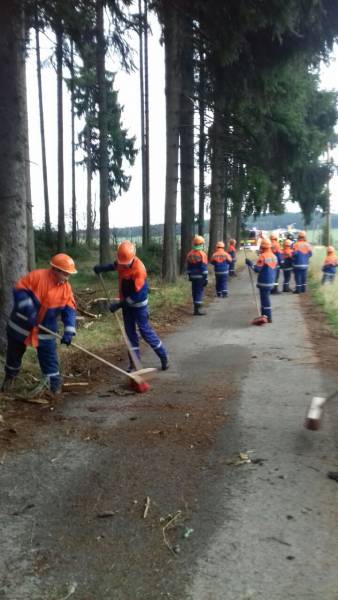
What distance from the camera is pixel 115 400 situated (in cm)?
677

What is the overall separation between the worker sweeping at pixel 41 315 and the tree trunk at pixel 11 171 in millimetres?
913

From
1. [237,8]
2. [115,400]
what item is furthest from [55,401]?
[237,8]

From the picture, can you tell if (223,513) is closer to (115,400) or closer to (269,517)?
(269,517)

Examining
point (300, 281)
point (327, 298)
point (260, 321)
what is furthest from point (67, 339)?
point (300, 281)

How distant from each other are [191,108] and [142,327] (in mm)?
13803

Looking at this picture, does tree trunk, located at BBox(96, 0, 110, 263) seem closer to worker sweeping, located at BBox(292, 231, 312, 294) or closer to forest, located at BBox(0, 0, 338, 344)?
forest, located at BBox(0, 0, 338, 344)

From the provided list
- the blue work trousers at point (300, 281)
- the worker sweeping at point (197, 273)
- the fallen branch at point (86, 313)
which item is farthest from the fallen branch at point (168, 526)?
the blue work trousers at point (300, 281)

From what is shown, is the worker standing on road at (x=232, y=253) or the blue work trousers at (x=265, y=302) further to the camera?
the worker standing on road at (x=232, y=253)

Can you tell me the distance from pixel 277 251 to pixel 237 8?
14050 millimetres

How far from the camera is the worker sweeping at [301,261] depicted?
18.2m

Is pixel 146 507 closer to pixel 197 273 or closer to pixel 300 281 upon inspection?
pixel 197 273

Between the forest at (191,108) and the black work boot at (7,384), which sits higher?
the forest at (191,108)

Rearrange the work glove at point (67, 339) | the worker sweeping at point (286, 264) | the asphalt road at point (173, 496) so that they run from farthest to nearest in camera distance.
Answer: the worker sweeping at point (286, 264) < the work glove at point (67, 339) < the asphalt road at point (173, 496)

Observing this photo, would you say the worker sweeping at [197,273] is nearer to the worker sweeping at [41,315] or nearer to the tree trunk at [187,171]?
the tree trunk at [187,171]
